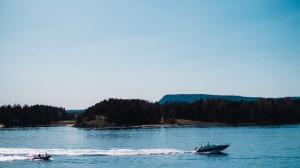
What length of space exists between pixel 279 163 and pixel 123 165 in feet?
94.7

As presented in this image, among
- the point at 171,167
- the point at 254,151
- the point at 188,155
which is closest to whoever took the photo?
the point at 171,167

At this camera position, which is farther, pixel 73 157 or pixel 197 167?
pixel 73 157

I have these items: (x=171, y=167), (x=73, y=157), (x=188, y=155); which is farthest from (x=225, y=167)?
(x=73, y=157)

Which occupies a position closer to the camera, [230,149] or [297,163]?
[297,163]

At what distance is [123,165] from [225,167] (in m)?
18.5

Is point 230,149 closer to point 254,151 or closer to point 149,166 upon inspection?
point 254,151

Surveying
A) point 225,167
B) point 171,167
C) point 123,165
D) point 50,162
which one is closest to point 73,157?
point 50,162

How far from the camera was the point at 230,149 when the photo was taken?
9969cm

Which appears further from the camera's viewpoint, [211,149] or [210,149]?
[211,149]

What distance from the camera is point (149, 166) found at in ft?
232

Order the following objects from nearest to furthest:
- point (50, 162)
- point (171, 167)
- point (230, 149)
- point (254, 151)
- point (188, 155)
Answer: point (171, 167) < point (50, 162) < point (188, 155) < point (254, 151) < point (230, 149)

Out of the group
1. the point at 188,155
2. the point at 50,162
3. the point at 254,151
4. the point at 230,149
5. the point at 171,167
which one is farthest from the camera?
the point at 230,149

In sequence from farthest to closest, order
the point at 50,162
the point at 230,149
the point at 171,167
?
the point at 230,149, the point at 50,162, the point at 171,167

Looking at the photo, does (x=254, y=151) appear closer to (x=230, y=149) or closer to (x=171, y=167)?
(x=230, y=149)
